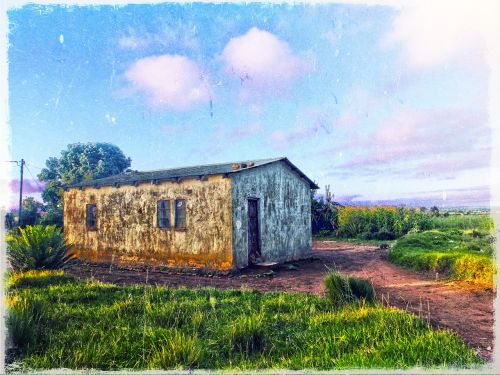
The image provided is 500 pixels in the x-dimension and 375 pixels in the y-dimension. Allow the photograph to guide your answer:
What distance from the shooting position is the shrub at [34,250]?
33.0 ft

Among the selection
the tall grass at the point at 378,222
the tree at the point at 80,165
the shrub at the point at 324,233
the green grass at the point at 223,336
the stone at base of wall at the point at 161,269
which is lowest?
the stone at base of wall at the point at 161,269

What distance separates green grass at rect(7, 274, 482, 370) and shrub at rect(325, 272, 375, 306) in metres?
0.24

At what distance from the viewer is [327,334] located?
16.2 feet

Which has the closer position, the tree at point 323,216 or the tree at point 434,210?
the tree at point 323,216

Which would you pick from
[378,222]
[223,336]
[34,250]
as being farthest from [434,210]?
[223,336]

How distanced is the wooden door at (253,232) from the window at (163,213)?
324 centimetres

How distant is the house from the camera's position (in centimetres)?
1238

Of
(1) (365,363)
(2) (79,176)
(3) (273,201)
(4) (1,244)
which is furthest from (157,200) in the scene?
(2) (79,176)

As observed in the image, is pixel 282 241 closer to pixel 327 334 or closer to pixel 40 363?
pixel 327 334

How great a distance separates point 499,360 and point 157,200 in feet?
40.2

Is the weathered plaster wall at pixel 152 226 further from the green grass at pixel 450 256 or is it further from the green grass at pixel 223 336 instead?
the green grass at pixel 450 256

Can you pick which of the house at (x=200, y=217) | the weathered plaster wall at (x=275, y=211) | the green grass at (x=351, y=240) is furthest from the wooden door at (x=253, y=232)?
the green grass at (x=351, y=240)

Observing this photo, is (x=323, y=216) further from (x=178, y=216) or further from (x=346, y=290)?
(x=346, y=290)

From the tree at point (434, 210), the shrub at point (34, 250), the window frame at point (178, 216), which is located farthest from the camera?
the tree at point (434, 210)
